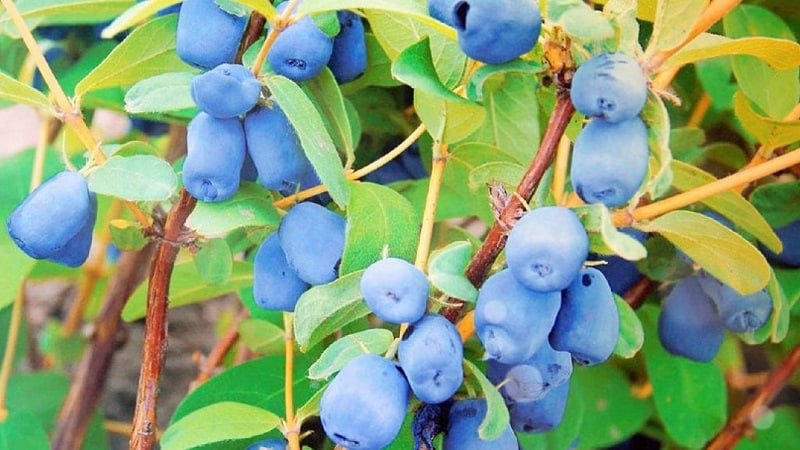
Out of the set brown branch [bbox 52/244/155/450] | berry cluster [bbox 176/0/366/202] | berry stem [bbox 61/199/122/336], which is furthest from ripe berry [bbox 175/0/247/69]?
berry stem [bbox 61/199/122/336]

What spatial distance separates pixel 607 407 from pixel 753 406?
149mm

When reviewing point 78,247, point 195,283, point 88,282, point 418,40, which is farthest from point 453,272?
point 88,282

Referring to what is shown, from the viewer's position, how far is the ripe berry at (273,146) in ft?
1.65

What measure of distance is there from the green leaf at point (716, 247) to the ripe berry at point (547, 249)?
8cm

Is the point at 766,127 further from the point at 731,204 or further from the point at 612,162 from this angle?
the point at 612,162

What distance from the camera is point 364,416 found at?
433 millimetres

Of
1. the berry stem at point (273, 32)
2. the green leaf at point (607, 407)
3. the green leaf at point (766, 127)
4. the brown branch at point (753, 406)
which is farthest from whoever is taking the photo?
the green leaf at point (607, 407)

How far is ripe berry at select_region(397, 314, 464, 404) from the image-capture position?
0.44 meters

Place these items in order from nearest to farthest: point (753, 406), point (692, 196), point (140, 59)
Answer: point (692, 196)
point (140, 59)
point (753, 406)

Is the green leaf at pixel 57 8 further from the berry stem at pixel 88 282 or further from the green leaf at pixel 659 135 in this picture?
the berry stem at pixel 88 282

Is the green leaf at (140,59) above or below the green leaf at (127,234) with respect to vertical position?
above

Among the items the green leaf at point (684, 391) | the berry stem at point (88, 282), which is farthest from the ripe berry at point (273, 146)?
the berry stem at point (88, 282)

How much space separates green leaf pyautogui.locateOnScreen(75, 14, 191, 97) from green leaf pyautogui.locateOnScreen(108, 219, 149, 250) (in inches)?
3.4

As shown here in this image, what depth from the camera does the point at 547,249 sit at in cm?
40
